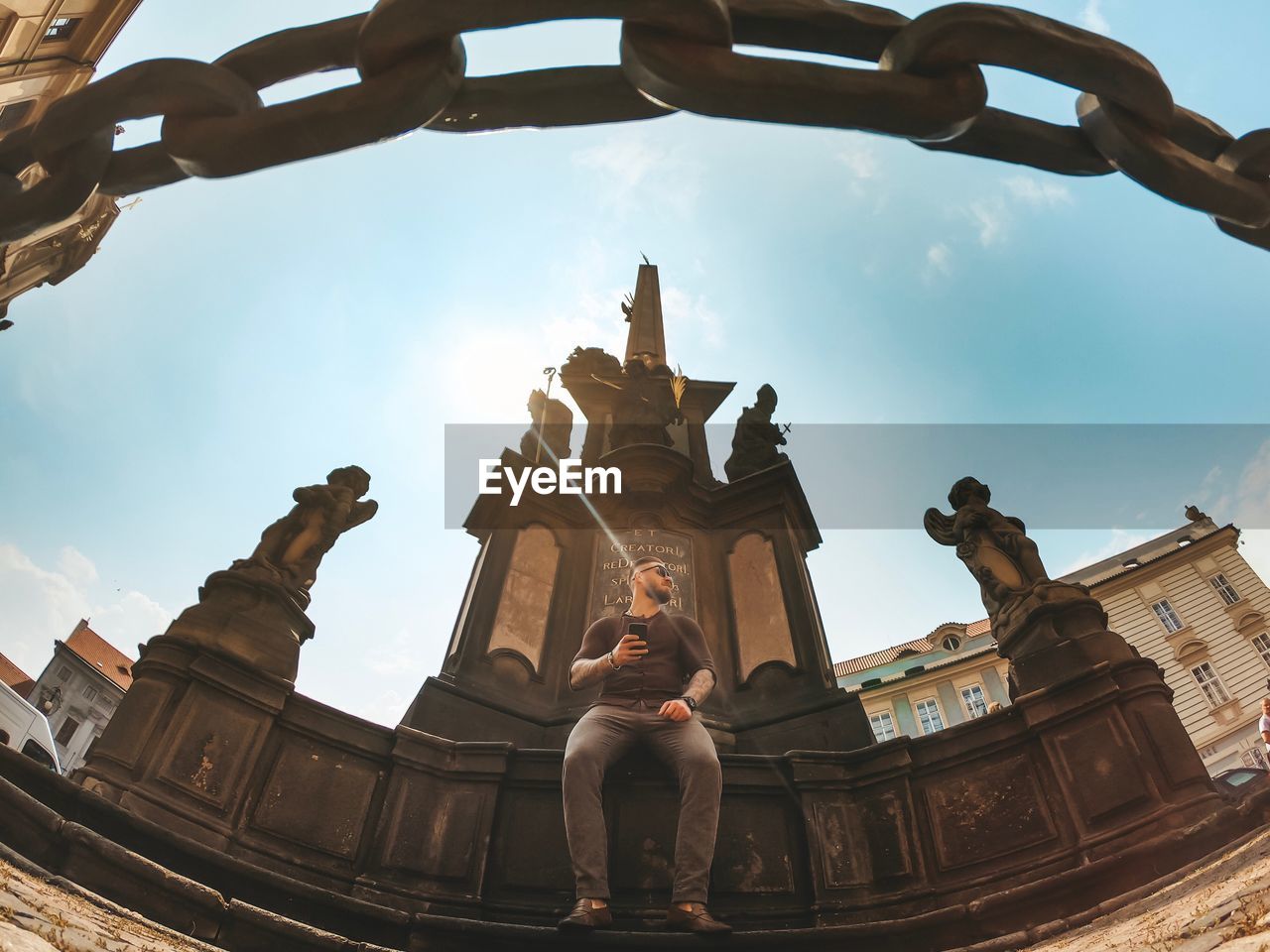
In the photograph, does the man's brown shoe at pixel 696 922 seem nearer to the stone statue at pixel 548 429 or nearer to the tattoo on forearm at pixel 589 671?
the tattoo on forearm at pixel 589 671

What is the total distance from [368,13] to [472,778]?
5.02m

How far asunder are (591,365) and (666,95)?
10.5 m

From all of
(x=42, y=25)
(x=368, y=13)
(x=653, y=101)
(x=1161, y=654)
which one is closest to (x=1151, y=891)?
(x=653, y=101)

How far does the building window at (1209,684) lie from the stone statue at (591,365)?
28165 millimetres

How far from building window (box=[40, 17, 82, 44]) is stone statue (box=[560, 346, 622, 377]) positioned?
17765mm

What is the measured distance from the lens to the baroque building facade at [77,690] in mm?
33719

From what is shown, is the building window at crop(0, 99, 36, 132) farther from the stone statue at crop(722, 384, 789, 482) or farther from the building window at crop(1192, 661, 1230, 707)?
the building window at crop(1192, 661, 1230, 707)

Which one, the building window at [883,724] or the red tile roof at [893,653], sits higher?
the red tile roof at [893,653]

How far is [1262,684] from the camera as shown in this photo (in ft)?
94.2

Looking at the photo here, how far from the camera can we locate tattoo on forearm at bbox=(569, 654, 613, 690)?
4.88 m

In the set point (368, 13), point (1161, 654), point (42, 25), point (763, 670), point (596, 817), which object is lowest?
point (368, 13)

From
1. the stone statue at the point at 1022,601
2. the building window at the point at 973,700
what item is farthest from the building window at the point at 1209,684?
the stone statue at the point at 1022,601

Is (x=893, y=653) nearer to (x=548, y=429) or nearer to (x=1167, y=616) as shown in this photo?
(x=1167, y=616)

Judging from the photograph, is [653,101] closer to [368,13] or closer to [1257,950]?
[368,13]
